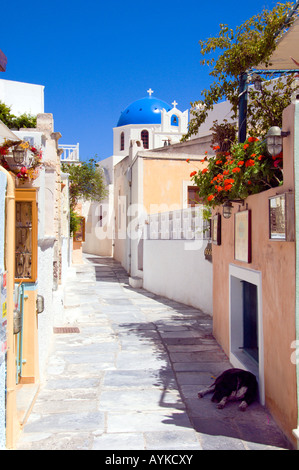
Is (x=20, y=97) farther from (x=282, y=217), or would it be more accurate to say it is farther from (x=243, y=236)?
(x=282, y=217)

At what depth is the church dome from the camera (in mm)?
35750

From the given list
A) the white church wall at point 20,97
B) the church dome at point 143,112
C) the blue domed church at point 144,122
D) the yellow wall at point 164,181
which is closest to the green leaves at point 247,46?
the yellow wall at point 164,181

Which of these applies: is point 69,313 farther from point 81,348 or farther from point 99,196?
point 99,196

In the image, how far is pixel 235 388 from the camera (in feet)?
17.3

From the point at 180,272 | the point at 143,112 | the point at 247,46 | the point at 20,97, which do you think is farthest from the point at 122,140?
the point at 247,46

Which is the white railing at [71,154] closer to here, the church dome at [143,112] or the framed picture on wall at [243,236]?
the church dome at [143,112]

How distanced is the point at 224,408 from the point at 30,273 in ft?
9.26

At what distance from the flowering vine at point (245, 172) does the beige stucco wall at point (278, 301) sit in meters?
0.19

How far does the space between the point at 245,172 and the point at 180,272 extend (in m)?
7.41

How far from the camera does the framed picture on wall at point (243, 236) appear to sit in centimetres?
560

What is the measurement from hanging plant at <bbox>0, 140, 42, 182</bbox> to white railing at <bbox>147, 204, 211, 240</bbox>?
4.91 meters

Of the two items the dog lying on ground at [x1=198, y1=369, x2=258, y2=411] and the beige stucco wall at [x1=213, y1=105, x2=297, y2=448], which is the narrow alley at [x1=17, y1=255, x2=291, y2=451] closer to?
the dog lying on ground at [x1=198, y1=369, x2=258, y2=411]

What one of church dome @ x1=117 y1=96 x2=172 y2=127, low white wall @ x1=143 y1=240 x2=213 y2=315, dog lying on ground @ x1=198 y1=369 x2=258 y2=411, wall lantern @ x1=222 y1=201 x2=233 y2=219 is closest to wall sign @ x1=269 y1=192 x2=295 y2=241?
wall lantern @ x1=222 y1=201 x2=233 y2=219

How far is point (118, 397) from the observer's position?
543cm
